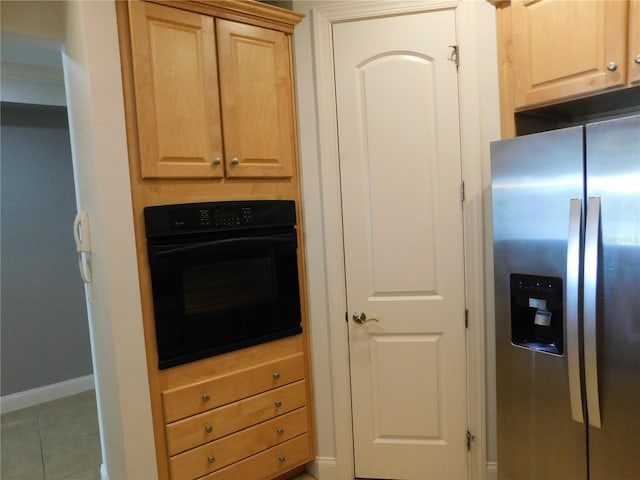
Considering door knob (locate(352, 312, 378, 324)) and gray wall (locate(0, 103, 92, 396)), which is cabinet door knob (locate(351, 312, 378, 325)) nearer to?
door knob (locate(352, 312, 378, 324))

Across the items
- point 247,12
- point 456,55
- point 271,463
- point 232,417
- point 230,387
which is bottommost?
point 271,463

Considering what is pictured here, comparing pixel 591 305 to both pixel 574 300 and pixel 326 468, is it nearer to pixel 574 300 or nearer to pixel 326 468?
pixel 574 300

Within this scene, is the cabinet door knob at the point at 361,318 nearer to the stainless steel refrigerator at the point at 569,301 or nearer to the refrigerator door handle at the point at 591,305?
the stainless steel refrigerator at the point at 569,301

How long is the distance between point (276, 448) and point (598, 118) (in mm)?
2300

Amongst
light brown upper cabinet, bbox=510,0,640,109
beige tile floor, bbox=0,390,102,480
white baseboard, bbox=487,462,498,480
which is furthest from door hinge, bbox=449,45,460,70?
beige tile floor, bbox=0,390,102,480

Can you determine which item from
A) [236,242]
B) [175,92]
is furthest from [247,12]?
[236,242]

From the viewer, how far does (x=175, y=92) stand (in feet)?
5.77

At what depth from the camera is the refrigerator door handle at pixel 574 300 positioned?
1.47m

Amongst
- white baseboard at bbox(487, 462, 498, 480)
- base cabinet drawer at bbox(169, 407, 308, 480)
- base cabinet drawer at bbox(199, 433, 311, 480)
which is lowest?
white baseboard at bbox(487, 462, 498, 480)

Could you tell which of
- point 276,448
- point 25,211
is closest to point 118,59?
point 276,448

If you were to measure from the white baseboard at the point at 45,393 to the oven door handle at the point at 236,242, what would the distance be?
269cm

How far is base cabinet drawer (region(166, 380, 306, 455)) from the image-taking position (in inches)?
71.5

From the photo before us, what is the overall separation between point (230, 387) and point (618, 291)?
165 cm

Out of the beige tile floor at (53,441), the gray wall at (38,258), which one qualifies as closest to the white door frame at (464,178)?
the beige tile floor at (53,441)
